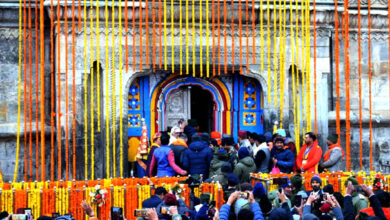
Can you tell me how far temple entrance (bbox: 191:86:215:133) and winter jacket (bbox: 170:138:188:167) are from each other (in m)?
3.83

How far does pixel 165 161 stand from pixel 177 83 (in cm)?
367

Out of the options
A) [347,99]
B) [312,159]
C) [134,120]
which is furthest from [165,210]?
[347,99]

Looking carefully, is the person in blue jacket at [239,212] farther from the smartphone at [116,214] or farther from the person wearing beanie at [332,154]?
the person wearing beanie at [332,154]

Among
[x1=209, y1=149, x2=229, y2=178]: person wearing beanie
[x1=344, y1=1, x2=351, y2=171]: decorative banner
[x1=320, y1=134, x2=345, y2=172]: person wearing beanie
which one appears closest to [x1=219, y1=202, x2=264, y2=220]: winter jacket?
[x1=209, y1=149, x2=229, y2=178]: person wearing beanie

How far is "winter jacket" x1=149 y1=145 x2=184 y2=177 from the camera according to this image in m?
16.1

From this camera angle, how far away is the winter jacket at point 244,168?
1473cm

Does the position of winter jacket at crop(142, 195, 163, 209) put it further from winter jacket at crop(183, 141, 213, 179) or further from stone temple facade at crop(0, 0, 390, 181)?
stone temple facade at crop(0, 0, 390, 181)

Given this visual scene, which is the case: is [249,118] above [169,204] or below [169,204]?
above

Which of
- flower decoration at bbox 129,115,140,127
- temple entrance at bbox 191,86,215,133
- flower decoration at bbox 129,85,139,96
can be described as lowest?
flower decoration at bbox 129,115,140,127

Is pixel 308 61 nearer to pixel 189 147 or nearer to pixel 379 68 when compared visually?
pixel 379 68

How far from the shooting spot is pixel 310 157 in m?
16.2

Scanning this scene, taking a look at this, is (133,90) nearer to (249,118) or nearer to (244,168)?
(249,118)

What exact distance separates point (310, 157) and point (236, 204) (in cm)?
527

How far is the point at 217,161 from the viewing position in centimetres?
1511
